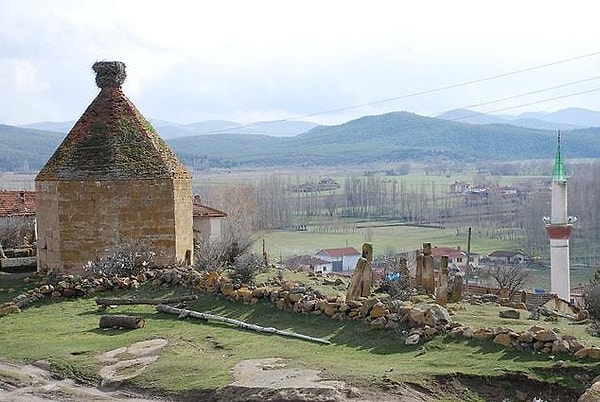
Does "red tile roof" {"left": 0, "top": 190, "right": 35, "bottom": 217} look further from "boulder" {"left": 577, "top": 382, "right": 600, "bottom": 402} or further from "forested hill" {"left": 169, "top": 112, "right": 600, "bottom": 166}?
"forested hill" {"left": 169, "top": 112, "right": 600, "bottom": 166}

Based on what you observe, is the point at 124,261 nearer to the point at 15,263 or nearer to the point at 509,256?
the point at 15,263

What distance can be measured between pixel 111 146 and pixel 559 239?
57.5ft

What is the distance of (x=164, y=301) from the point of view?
1589 cm

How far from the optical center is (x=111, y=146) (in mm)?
20391

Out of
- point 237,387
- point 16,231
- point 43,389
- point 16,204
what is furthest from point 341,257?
point 237,387

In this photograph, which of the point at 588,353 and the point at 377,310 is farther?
the point at 377,310

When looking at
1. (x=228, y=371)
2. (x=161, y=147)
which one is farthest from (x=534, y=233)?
(x=228, y=371)

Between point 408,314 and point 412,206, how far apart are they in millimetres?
86198

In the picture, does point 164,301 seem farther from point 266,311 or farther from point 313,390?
point 313,390

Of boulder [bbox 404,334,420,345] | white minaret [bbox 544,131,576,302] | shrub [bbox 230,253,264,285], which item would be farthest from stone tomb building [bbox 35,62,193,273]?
white minaret [bbox 544,131,576,302]

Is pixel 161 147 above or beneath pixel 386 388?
above

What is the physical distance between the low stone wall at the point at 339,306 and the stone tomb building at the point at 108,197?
1.08 m

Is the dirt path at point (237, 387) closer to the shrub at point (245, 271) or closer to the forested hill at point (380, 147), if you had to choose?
the shrub at point (245, 271)

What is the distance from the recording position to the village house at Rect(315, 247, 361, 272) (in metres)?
54.9
